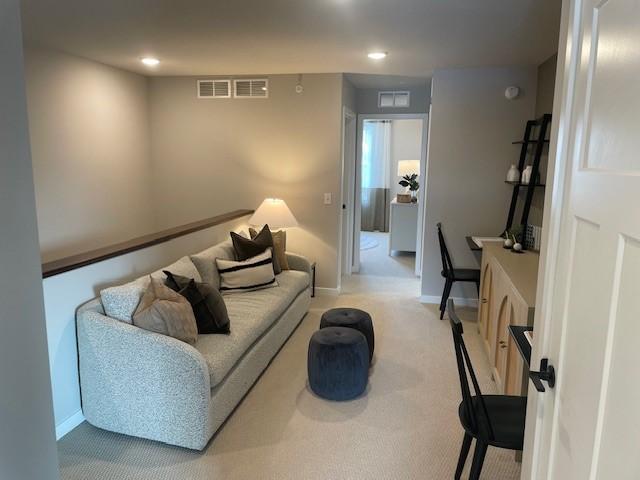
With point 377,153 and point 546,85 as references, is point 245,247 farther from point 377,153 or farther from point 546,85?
point 377,153

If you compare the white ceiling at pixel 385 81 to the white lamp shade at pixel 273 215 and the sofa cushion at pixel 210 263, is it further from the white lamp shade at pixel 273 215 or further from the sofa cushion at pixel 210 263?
the sofa cushion at pixel 210 263

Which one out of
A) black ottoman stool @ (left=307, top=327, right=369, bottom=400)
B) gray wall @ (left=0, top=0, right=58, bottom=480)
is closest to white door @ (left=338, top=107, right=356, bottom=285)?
black ottoman stool @ (left=307, top=327, right=369, bottom=400)

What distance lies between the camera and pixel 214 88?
16.6 feet

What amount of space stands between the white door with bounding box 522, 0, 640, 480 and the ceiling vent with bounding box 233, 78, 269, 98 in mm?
4039

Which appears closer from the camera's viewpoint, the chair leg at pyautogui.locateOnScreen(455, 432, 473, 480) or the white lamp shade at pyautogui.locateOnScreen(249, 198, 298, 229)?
the chair leg at pyautogui.locateOnScreen(455, 432, 473, 480)

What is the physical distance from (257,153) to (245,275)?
6.00 ft

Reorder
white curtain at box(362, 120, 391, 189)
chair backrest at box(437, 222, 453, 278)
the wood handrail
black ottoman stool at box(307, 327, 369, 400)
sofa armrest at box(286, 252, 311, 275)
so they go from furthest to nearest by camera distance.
→ 1. white curtain at box(362, 120, 391, 189)
2. sofa armrest at box(286, 252, 311, 275)
3. chair backrest at box(437, 222, 453, 278)
4. black ottoman stool at box(307, 327, 369, 400)
5. the wood handrail

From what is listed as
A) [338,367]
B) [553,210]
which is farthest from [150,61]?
[553,210]

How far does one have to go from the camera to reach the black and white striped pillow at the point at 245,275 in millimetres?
3711

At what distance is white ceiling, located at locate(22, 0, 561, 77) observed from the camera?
2635 millimetres

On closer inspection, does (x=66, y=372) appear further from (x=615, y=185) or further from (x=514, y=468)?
(x=615, y=185)

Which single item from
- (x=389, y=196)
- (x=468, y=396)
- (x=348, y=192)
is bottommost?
(x=468, y=396)

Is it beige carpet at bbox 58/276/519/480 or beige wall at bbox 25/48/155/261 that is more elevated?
beige wall at bbox 25/48/155/261

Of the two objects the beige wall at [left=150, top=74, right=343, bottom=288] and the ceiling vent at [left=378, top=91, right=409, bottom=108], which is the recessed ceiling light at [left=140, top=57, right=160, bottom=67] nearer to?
the beige wall at [left=150, top=74, right=343, bottom=288]
